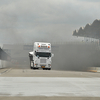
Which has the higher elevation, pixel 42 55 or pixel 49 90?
pixel 42 55

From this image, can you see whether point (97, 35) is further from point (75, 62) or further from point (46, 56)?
point (46, 56)

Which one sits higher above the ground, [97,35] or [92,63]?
[97,35]

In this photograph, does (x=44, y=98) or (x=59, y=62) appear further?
(x=59, y=62)

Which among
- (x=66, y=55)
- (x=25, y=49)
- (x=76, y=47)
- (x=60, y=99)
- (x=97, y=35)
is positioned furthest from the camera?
(x=25, y=49)

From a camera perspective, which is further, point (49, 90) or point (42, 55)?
point (42, 55)

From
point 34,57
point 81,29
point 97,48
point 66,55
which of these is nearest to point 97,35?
point 81,29

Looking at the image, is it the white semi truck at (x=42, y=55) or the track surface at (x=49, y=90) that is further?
the white semi truck at (x=42, y=55)

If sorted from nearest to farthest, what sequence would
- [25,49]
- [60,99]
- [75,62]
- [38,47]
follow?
[60,99] → [38,47] → [75,62] → [25,49]

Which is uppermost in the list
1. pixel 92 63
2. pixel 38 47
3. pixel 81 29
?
pixel 81 29

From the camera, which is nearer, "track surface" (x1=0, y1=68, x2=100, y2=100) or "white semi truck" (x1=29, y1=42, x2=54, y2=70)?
"track surface" (x1=0, y1=68, x2=100, y2=100)

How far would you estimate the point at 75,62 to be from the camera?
214 ft

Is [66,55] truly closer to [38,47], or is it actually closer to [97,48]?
[97,48]

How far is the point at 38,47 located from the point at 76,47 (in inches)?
1831

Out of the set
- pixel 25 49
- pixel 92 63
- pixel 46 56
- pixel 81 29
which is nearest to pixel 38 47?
pixel 46 56
